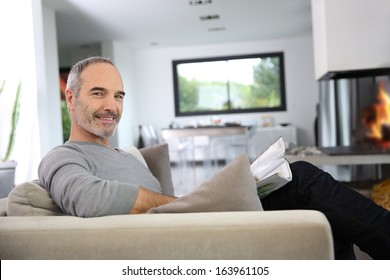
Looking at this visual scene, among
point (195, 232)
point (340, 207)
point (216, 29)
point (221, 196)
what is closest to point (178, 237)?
point (195, 232)

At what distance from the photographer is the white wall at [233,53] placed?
814cm

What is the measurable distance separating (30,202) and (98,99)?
0.42 meters

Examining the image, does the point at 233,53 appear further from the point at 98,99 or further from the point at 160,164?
the point at 98,99

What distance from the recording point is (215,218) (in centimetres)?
87

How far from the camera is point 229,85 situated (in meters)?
8.54

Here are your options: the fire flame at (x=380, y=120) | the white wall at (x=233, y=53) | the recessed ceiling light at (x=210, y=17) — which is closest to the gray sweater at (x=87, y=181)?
the fire flame at (x=380, y=120)

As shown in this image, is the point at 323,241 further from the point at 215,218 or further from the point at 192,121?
the point at 192,121

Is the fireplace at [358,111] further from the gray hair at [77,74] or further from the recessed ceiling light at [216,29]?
the gray hair at [77,74]

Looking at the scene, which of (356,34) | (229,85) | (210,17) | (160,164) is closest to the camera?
(160,164)

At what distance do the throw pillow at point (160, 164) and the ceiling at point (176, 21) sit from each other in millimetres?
3678

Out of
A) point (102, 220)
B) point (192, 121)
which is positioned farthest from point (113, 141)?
point (102, 220)

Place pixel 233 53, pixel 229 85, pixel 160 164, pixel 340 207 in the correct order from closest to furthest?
1. pixel 340 207
2. pixel 160 164
3. pixel 233 53
4. pixel 229 85

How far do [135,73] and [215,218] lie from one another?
8022 mm

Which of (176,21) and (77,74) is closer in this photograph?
(77,74)
